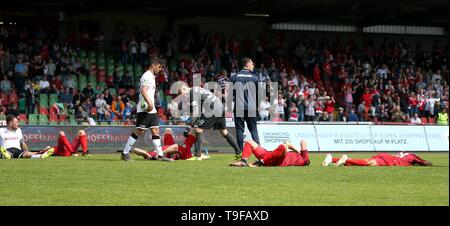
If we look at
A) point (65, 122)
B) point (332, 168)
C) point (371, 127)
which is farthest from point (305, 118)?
point (332, 168)

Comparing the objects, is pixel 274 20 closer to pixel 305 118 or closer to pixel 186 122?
pixel 305 118

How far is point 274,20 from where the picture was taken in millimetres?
49031

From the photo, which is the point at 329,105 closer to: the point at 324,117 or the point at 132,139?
the point at 324,117

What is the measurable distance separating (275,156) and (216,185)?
398 cm

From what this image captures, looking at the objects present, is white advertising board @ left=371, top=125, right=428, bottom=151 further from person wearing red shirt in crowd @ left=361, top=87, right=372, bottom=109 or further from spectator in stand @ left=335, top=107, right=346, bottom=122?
person wearing red shirt in crowd @ left=361, top=87, right=372, bottom=109

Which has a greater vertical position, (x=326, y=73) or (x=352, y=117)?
(x=326, y=73)

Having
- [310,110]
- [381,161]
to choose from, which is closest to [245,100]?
[381,161]

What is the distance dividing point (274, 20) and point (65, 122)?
75.5 feet

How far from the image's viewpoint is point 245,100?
65.9ft

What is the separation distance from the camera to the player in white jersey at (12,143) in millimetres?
20938

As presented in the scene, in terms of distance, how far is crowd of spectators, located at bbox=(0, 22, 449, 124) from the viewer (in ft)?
115

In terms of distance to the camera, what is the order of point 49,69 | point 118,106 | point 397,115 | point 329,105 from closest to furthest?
point 118,106, point 49,69, point 329,105, point 397,115

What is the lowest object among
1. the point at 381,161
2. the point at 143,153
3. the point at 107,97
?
the point at 381,161

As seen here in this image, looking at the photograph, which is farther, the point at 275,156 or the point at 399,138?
the point at 399,138
